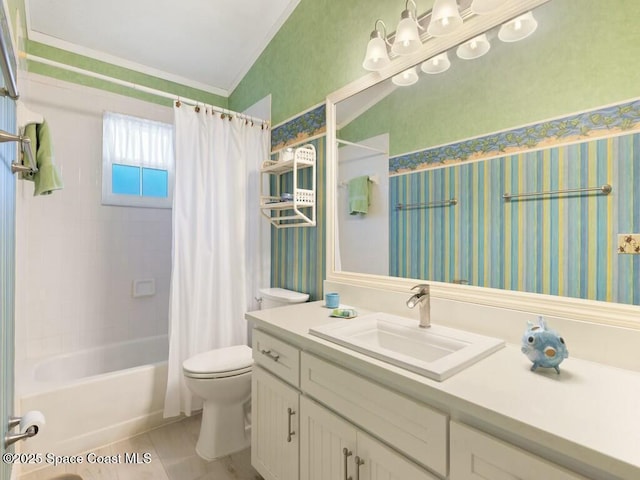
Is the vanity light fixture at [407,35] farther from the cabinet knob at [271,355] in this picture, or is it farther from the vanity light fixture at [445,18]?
the cabinet knob at [271,355]

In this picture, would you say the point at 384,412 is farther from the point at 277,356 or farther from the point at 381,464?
the point at 277,356

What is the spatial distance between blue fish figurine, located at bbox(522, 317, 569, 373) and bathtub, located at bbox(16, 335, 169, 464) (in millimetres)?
2012

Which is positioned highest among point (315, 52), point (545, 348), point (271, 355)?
point (315, 52)

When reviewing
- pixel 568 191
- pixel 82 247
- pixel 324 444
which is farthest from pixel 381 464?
pixel 82 247

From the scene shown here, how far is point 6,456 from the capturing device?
3.24 ft

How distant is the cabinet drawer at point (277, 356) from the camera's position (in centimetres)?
125

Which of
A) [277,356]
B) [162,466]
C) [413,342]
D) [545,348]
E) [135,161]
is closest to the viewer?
[545,348]

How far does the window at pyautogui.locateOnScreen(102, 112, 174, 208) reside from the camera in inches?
97.4

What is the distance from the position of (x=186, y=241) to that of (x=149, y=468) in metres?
1.24

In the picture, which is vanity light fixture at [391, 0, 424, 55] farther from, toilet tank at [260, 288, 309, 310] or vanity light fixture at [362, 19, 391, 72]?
toilet tank at [260, 288, 309, 310]

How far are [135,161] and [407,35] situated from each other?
225 centimetres

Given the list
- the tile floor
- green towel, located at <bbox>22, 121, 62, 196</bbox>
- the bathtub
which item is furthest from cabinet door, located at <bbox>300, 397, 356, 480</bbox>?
green towel, located at <bbox>22, 121, 62, 196</bbox>

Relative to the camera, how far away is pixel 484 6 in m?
1.17

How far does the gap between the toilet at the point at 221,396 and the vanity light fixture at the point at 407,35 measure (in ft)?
5.82
